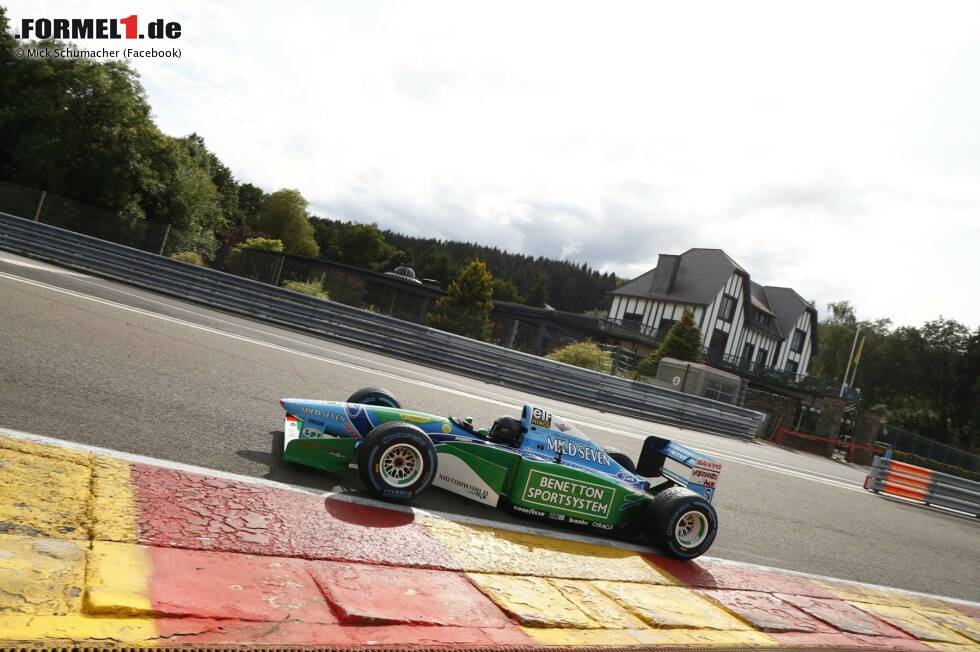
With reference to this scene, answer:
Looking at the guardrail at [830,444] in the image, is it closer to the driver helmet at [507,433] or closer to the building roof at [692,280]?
the building roof at [692,280]

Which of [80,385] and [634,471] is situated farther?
[634,471]

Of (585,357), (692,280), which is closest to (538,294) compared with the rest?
(692,280)

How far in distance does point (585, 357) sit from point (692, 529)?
18.9m

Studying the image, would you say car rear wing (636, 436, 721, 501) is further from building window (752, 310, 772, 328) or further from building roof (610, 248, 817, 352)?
building window (752, 310, 772, 328)

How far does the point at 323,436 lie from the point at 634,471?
3484 millimetres

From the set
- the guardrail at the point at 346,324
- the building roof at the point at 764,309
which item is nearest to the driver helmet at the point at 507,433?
the guardrail at the point at 346,324

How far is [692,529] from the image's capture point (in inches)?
251

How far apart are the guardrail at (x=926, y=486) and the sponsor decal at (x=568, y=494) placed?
13380 mm

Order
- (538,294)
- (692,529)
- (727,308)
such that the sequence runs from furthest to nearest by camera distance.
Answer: (538,294), (727,308), (692,529)

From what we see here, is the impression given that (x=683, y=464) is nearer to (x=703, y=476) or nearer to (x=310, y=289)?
(x=703, y=476)

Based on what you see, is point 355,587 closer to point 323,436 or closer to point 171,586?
point 171,586

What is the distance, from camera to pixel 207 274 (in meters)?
18.7

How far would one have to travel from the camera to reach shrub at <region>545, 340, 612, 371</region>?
25.0m

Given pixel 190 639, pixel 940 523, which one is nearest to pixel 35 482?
pixel 190 639
